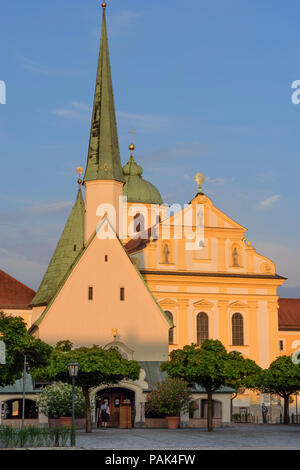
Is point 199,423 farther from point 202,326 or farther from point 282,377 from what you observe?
point 202,326

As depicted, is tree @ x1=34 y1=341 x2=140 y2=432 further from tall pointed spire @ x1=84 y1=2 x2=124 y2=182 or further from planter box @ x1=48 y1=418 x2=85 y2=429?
tall pointed spire @ x1=84 y1=2 x2=124 y2=182

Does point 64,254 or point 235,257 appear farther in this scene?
point 235,257

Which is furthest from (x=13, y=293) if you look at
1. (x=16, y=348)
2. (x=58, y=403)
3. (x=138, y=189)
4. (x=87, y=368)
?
(x=16, y=348)

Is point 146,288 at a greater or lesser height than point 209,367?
greater

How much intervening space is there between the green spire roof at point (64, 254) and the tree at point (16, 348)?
90.8 feet

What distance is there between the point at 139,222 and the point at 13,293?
925 inches

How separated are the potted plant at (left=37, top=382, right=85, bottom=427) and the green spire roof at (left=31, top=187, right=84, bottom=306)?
66.6 feet

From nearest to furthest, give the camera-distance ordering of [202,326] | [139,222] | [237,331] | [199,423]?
[199,423] < [202,326] < [237,331] < [139,222]

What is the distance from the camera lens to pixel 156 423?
4734 cm

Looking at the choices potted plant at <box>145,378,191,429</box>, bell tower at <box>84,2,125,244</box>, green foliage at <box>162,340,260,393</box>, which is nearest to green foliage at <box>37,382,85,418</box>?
potted plant at <box>145,378,191,429</box>

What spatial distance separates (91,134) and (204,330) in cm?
2105

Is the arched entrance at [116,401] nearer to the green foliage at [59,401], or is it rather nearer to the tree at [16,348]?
the green foliage at [59,401]

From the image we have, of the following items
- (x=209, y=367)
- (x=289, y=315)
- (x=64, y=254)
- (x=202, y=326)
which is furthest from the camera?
(x=289, y=315)
